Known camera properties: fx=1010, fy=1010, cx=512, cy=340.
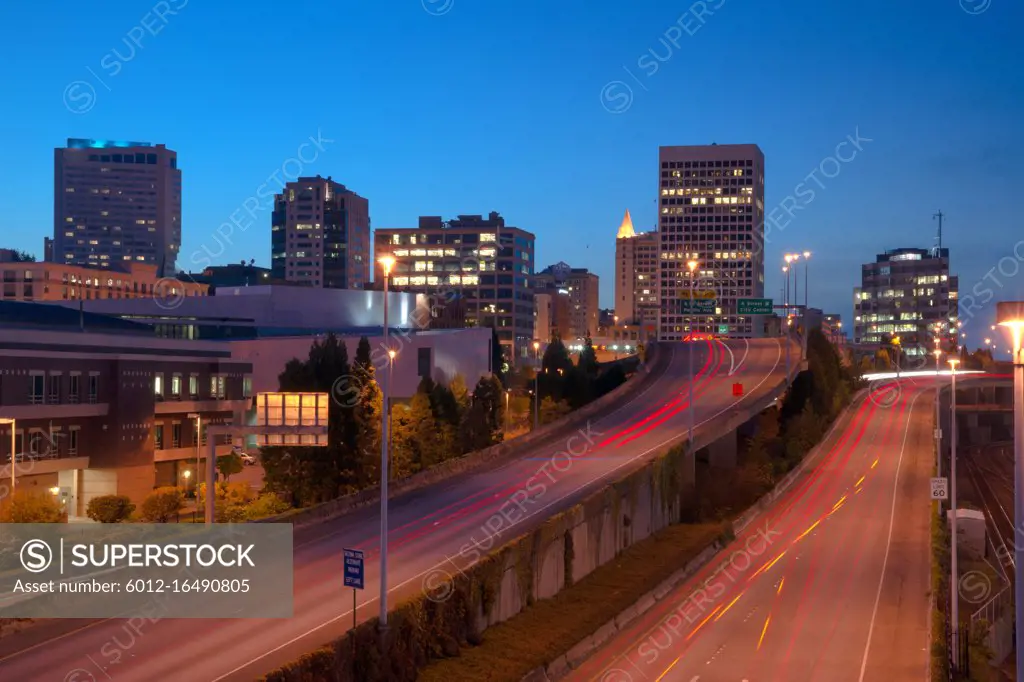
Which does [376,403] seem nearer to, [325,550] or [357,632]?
[325,550]

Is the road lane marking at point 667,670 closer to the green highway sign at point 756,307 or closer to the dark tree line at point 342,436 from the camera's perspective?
the dark tree line at point 342,436

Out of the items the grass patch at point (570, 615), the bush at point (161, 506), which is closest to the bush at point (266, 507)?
the bush at point (161, 506)

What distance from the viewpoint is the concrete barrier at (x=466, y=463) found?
1503 inches

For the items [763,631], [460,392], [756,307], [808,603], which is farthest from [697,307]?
[763,631]

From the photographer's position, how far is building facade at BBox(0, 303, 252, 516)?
46531 mm

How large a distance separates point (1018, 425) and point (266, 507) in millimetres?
38355

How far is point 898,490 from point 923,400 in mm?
43727

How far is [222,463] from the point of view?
2071 inches

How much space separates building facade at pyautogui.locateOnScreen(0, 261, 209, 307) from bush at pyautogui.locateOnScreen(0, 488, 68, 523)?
370 ft

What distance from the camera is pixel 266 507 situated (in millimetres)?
46875

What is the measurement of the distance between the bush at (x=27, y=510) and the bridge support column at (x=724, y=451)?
48.6 m

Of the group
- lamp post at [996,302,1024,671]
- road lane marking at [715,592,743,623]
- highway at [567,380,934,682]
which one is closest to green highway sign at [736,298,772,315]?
highway at [567,380,934,682]

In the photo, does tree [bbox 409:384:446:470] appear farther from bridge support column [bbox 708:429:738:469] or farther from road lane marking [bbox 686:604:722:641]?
road lane marking [bbox 686:604:722:641]

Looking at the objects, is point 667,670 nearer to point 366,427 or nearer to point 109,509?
point 366,427
